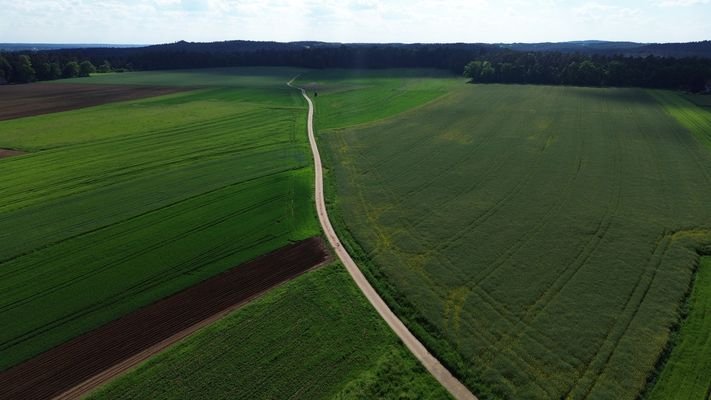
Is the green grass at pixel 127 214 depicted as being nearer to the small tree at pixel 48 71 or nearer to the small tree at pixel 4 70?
the small tree at pixel 4 70

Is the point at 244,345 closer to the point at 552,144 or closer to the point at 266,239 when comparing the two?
the point at 266,239

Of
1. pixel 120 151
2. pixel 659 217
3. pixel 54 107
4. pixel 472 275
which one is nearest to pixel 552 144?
pixel 659 217

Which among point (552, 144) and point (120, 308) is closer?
point (120, 308)

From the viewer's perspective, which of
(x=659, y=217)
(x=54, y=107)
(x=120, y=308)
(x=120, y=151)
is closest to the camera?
(x=120, y=308)

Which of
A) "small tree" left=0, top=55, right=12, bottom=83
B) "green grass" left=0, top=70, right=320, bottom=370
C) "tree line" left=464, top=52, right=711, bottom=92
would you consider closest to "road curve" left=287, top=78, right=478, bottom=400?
"green grass" left=0, top=70, right=320, bottom=370

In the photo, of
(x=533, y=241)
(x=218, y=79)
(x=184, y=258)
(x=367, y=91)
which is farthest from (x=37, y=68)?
(x=533, y=241)

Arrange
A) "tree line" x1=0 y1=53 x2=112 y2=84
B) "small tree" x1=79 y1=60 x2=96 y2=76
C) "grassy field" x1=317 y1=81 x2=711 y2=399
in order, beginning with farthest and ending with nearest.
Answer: "small tree" x1=79 y1=60 x2=96 y2=76 < "tree line" x1=0 y1=53 x2=112 y2=84 < "grassy field" x1=317 y1=81 x2=711 y2=399

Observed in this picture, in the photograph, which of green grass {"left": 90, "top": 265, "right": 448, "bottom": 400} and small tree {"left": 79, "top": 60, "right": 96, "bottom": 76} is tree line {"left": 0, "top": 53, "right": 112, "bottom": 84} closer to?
small tree {"left": 79, "top": 60, "right": 96, "bottom": 76}
